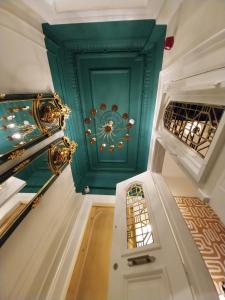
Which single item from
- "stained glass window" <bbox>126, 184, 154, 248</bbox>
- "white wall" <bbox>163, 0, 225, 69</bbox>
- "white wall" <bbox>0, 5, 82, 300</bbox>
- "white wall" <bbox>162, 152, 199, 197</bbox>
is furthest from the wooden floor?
"white wall" <bbox>163, 0, 225, 69</bbox>

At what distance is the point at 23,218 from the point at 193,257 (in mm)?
1895

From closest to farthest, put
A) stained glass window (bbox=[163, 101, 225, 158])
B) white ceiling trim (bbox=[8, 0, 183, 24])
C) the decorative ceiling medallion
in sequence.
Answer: stained glass window (bbox=[163, 101, 225, 158]), white ceiling trim (bbox=[8, 0, 183, 24]), the decorative ceiling medallion

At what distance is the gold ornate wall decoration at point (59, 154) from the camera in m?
2.42

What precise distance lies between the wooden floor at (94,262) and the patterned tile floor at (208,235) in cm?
169

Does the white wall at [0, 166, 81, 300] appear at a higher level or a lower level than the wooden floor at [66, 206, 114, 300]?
higher

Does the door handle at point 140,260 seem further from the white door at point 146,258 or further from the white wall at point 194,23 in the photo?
the white wall at point 194,23

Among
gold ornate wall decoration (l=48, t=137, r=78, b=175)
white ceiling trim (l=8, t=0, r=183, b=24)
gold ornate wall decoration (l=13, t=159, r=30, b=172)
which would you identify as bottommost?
gold ornate wall decoration (l=48, t=137, r=78, b=175)

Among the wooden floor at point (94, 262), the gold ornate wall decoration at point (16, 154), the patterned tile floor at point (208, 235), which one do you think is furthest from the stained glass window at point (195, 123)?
the wooden floor at point (94, 262)

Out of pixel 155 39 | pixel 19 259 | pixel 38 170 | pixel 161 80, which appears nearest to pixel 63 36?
pixel 155 39

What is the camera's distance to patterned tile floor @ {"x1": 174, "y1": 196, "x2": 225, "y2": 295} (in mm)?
2408

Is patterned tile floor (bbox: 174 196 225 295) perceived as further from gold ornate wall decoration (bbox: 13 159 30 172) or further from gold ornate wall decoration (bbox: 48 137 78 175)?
gold ornate wall decoration (bbox: 13 159 30 172)

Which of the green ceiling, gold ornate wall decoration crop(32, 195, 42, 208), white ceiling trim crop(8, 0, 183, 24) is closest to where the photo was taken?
white ceiling trim crop(8, 0, 183, 24)

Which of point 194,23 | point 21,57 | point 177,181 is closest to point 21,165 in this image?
point 21,57

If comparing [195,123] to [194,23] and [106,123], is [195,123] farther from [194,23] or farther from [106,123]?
[106,123]
